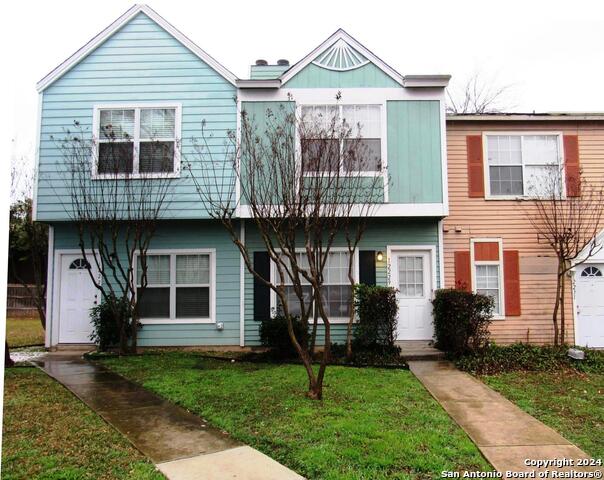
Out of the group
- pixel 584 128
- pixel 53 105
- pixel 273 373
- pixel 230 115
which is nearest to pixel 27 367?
pixel 273 373

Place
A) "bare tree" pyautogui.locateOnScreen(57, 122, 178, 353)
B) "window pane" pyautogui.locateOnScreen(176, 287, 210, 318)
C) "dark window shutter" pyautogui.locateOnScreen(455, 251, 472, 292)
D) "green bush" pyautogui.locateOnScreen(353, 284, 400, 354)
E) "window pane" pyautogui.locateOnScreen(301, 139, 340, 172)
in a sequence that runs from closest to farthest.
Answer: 1. "window pane" pyautogui.locateOnScreen(301, 139, 340, 172)
2. "green bush" pyautogui.locateOnScreen(353, 284, 400, 354)
3. "bare tree" pyautogui.locateOnScreen(57, 122, 178, 353)
4. "window pane" pyautogui.locateOnScreen(176, 287, 210, 318)
5. "dark window shutter" pyautogui.locateOnScreen(455, 251, 472, 292)

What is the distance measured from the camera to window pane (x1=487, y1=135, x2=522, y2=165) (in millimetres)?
11461

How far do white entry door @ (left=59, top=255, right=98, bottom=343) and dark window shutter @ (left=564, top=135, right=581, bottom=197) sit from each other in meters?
11.7

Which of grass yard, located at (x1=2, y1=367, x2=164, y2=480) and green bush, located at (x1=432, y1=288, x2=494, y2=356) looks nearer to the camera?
grass yard, located at (x1=2, y1=367, x2=164, y2=480)

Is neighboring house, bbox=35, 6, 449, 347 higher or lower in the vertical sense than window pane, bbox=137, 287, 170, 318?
higher

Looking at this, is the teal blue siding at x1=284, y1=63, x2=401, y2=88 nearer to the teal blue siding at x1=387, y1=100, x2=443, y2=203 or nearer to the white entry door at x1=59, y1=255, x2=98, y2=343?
the teal blue siding at x1=387, y1=100, x2=443, y2=203

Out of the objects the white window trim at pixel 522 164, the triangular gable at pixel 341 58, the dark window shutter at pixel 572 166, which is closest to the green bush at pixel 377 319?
the white window trim at pixel 522 164

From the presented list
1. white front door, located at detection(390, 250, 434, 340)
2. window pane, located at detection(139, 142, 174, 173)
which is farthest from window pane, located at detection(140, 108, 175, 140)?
white front door, located at detection(390, 250, 434, 340)

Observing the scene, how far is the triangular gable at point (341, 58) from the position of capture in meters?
10.5

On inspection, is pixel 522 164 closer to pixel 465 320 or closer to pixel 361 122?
pixel 361 122

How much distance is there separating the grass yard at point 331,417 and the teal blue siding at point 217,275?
198 centimetres

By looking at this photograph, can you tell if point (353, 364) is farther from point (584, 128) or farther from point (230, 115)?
point (584, 128)

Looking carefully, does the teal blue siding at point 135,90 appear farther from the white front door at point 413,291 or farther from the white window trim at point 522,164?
the white window trim at point 522,164

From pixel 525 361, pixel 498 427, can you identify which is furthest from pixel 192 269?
pixel 498 427
